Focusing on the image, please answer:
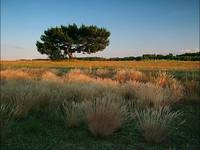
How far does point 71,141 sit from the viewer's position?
6.44 m

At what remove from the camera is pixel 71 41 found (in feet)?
201

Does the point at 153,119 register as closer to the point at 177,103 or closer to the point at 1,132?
the point at 1,132

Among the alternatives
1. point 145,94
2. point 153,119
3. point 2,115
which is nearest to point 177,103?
point 145,94

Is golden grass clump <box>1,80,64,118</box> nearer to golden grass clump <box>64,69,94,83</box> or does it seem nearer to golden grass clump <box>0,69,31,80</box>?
golden grass clump <box>64,69,94,83</box>

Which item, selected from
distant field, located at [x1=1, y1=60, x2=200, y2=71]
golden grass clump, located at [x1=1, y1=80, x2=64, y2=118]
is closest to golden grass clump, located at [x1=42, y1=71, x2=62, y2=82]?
golden grass clump, located at [x1=1, y1=80, x2=64, y2=118]

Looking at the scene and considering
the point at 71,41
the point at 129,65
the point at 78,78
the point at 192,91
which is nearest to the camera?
the point at 192,91

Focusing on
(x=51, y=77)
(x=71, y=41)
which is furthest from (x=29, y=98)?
(x=71, y=41)

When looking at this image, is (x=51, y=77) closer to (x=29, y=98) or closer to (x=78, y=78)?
(x=78, y=78)

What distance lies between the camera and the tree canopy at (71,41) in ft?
202

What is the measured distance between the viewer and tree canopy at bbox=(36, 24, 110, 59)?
2424 inches

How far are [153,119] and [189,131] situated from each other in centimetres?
97

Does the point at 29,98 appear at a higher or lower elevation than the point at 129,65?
lower

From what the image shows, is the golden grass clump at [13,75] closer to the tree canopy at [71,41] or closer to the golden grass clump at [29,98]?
the golden grass clump at [29,98]

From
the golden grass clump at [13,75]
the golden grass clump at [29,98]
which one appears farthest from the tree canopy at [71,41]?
the golden grass clump at [29,98]
